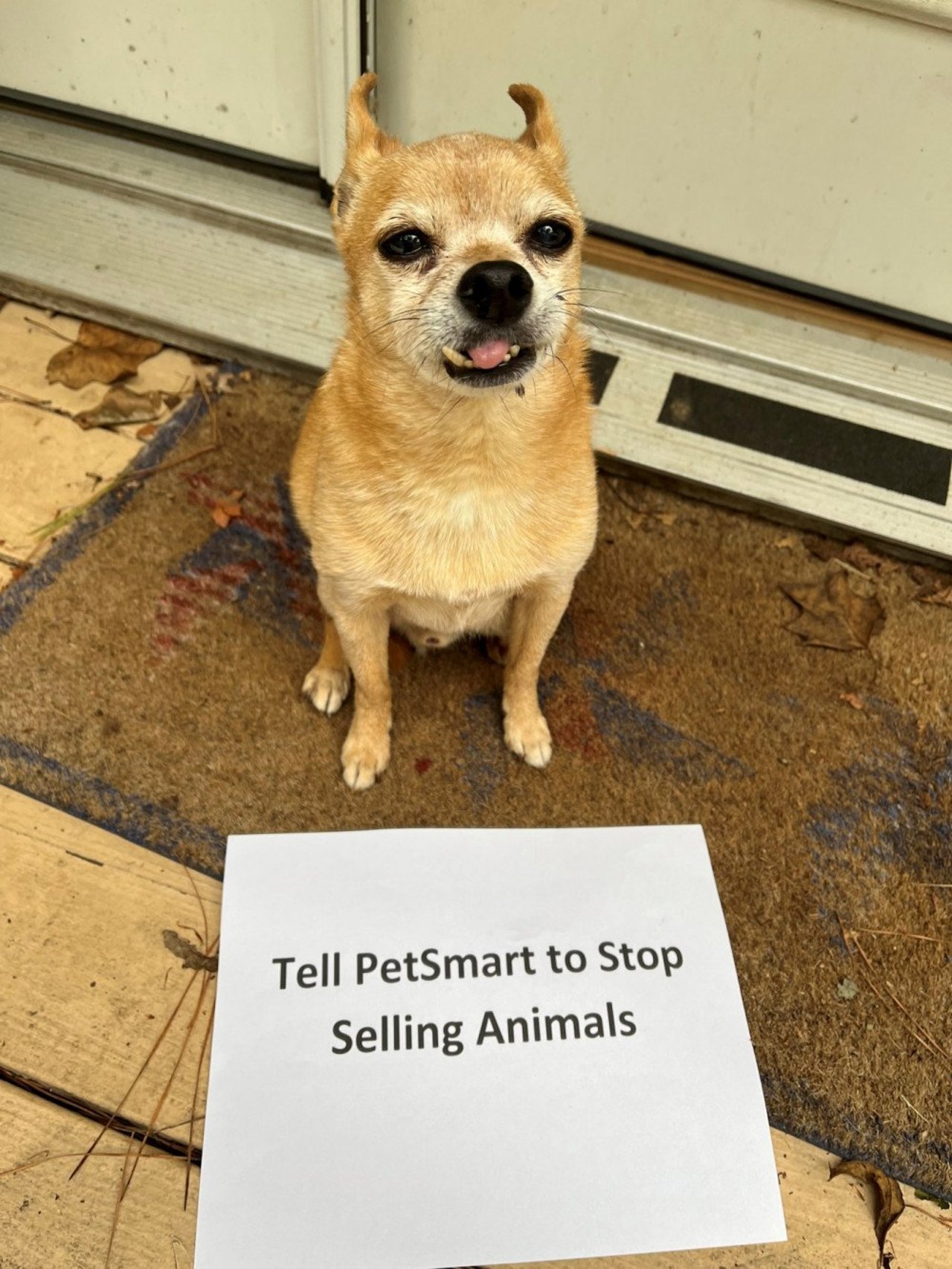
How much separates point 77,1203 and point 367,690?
2.51ft

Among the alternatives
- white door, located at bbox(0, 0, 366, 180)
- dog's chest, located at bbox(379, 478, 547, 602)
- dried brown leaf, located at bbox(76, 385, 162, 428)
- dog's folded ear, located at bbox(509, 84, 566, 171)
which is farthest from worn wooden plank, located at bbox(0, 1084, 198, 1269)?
white door, located at bbox(0, 0, 366, 180)

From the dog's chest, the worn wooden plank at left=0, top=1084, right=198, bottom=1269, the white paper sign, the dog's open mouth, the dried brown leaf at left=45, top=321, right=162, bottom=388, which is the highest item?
the dog's open mouth

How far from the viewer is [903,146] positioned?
1717 mm

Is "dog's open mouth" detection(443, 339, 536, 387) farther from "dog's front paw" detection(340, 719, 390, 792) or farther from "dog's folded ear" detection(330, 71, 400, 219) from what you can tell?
"dog's front paw" detection(340, 719, 390, 792)

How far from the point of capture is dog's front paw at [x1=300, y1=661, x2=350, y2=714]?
1.50m

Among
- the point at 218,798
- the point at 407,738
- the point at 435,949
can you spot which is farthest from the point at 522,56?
the point at 435,949

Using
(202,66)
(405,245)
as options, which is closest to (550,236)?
(405,245)

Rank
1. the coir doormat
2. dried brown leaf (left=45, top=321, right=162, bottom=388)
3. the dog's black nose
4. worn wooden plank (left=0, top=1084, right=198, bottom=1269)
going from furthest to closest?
dried brown leaf (left=45, top=321, right=162, bottom=388), the coir doormat, worn wooden plank (left=0, top=1084, right=198, bottom=1269), the dog's black nose

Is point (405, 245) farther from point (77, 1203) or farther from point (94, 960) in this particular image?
point (77, 1203)

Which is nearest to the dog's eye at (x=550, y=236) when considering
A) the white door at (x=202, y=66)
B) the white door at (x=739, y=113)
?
the white door at (x=739, y=113)

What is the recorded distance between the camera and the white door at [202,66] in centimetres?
185

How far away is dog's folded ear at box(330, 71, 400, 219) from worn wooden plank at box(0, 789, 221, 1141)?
3.30 feet

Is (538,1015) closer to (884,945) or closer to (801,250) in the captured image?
(884,945)

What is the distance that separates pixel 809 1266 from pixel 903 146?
193cm
